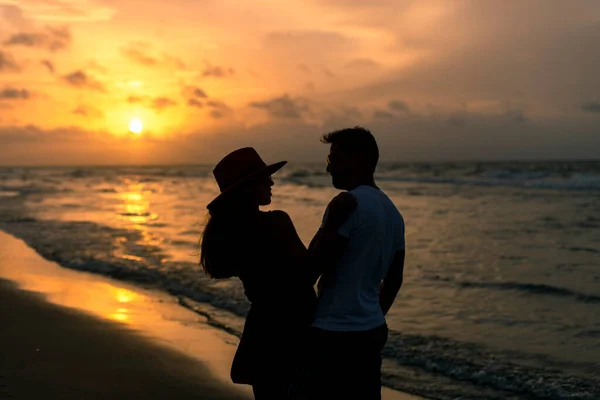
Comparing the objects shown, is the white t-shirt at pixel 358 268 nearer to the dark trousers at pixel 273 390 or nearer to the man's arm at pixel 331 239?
the man's arm at pixel 331 239

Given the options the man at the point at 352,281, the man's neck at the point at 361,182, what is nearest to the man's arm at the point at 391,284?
the man at the point at 352,281

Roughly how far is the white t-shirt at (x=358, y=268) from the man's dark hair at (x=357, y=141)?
16 cm

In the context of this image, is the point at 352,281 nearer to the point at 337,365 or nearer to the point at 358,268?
the point at 358,268

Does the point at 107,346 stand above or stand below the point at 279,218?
below

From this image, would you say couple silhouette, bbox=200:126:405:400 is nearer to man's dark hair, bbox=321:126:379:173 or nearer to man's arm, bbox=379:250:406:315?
man's dark hair, bbox=321:126:379:173

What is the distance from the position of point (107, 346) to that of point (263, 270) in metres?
4.57

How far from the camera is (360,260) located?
2.87 metres

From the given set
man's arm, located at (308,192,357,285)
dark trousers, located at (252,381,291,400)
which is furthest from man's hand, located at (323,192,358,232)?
dark trousers, located at (252,381,291,400)

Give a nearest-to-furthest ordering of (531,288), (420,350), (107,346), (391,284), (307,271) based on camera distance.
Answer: (307,271) → (391,284) → (107,346) → (420,350) → (531,288)

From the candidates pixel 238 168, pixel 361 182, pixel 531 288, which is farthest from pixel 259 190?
pixel 531 288

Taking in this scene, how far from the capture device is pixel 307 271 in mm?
2748

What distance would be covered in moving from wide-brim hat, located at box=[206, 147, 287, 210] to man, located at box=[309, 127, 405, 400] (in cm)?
32

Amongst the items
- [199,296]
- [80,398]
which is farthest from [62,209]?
[80,398]

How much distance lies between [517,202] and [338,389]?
1125 inches
